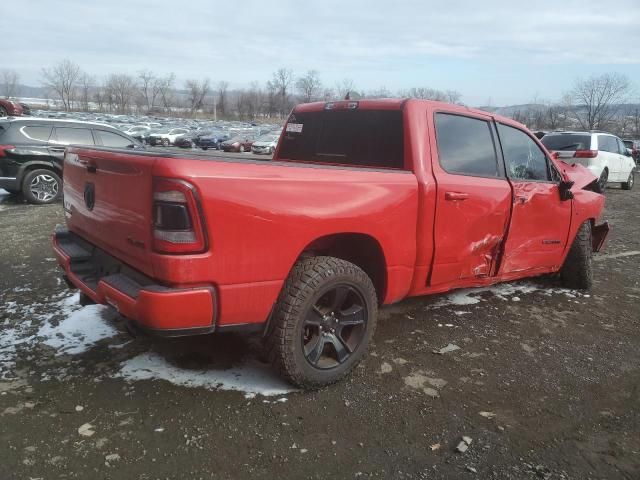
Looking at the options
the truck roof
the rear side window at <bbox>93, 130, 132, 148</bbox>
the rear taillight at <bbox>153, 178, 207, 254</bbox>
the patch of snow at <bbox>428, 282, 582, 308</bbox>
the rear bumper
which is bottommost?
the patch of snow at <bbox>428, 282, 582, 308</bbox>

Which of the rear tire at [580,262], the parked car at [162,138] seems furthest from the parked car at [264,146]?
the rear tire at [580,262]

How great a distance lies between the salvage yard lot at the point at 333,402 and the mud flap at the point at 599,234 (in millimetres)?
1559

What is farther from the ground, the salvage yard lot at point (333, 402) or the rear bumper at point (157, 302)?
the rear bumper at point (157, 302)

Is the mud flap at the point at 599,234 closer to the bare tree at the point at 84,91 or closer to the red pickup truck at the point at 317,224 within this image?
the red pickup truck at the point at 317,224

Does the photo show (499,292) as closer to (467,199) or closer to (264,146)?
(467,199)

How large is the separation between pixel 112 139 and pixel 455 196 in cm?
872

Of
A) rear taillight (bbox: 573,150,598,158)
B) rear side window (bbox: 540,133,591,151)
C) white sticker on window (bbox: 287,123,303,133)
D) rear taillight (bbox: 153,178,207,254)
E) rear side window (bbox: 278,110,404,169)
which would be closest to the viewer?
rear taillight (bbox: 153,178,207,254)

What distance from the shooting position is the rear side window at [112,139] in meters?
9.98

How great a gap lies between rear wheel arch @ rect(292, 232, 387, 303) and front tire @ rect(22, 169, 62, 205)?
800 cm

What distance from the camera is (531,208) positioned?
4102mm

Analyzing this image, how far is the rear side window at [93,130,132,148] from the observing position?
9977mm

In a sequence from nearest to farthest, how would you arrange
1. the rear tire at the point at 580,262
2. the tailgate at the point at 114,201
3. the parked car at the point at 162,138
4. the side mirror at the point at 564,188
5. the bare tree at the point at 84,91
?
the tailgate at the point at 114,201
the side mirror at the point at 564,188
the rear tire at the point at 580,262
the parked car at the point at 162,138
the bare tree at the point at 84,91

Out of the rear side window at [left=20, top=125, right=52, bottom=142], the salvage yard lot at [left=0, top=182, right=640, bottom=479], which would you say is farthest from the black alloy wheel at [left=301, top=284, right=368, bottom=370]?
the rear side window at [left=20, top=125, right=52, bottom=142]

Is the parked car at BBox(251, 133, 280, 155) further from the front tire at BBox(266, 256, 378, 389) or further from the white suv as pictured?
the front tire at BBox(266, 256, 378, 389)
